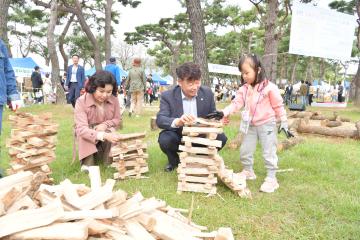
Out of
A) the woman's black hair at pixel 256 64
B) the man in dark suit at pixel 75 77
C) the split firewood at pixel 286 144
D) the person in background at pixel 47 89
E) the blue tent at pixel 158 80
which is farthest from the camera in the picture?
the blue tent at pixel 158 80

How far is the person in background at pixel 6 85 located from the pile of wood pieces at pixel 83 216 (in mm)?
1742

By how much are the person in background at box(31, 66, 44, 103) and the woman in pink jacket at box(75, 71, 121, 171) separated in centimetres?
1314

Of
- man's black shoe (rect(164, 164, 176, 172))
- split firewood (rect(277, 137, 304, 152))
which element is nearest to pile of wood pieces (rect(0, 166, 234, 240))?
man's black shoe (rect(164, 164, 176, 172))

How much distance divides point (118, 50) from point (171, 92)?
53980mm

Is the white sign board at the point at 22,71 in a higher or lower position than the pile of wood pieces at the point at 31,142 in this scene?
higher

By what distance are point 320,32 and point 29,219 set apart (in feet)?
35.5

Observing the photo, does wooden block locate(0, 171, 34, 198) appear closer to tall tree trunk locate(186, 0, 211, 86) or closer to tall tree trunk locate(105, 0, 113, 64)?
tall tree trunk locate(186, 0, 211, 86)

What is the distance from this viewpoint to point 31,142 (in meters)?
4.31

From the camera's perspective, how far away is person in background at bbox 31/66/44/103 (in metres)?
17.1

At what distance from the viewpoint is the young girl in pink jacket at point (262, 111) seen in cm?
416

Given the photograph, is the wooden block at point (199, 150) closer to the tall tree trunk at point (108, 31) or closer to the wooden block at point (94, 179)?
the wooden block at point (94, 179)

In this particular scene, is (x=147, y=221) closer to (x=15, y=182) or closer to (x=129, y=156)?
(x=15, y=182)

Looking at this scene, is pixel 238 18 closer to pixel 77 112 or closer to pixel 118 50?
pixel 77 112

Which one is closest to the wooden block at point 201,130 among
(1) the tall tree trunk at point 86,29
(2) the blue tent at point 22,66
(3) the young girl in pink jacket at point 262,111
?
(3) the young girl in pink jacket at point 262,111
